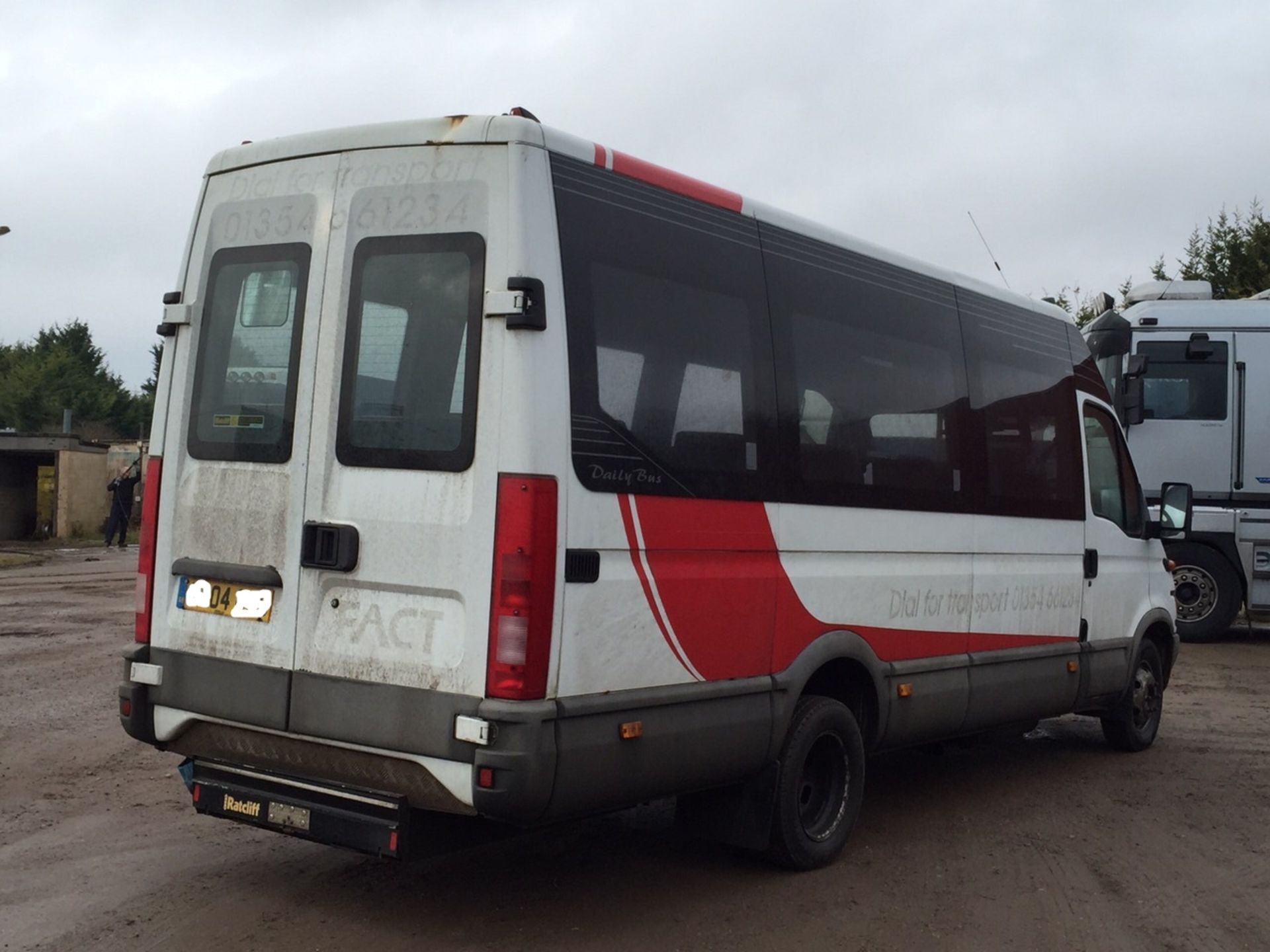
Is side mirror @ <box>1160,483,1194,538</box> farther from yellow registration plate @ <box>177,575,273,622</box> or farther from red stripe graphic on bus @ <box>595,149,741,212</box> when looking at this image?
yellow registration plate @ <box>177,575,273,622</box>

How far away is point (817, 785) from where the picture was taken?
627 cm

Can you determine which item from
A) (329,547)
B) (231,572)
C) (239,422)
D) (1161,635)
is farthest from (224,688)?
(1161,635)

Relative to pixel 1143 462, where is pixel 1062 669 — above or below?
below

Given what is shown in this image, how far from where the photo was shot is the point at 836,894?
5.73 meters

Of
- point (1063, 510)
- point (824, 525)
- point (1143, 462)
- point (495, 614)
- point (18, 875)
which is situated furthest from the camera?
point (1143, 462)

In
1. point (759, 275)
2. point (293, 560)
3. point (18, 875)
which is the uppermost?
point (759, 275)

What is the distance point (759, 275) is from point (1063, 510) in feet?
10.3

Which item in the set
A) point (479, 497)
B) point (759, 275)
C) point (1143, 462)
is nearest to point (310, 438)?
point (479, 497)

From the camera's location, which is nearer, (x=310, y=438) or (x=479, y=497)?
(x=479, y=497)

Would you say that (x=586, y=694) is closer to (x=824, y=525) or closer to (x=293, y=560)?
(x=293, y=560)

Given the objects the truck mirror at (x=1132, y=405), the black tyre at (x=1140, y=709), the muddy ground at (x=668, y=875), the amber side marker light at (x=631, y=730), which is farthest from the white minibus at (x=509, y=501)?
the truck mirror at (x=1132, y=405)

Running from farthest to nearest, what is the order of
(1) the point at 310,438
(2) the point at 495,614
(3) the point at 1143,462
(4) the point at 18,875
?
(3) the point at 1143,462
(4) the point at 18,875
(1) the point at 310,438
(2) the point at 495,614

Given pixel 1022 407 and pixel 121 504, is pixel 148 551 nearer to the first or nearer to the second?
pixel 1022 407

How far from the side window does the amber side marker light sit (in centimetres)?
441
